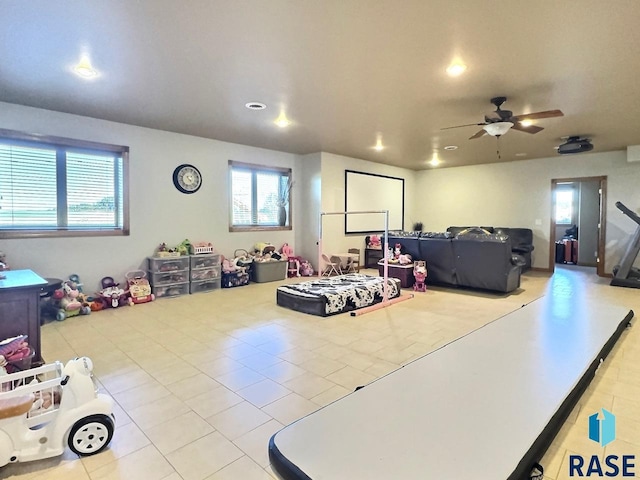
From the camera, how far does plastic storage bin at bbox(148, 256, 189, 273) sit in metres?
5.51

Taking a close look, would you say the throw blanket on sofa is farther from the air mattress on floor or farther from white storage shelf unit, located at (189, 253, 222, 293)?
the air mattress on floor

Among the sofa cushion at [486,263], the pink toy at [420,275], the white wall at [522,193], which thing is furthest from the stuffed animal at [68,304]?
the white wall at [522,193]

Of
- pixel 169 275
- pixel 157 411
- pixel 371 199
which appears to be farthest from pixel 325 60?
pixel 371 199

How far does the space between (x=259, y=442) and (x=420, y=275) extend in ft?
14.9

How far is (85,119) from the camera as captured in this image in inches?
195

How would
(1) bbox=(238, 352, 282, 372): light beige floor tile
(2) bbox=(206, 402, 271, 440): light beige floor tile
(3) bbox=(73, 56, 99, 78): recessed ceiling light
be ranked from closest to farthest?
(2) bbox=(206, 402, 271, 440): light beige floor tile, (1) bbox=(238, 352, 282, 372): light beige floor tile, (3) bbox=(73, 56, 99, 78): recessed ceiling light

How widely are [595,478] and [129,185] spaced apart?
19.6 ft

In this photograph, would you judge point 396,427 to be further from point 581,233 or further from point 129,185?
point 581,233

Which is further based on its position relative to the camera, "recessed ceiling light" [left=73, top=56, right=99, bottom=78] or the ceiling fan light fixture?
the ceiling fan light fixture

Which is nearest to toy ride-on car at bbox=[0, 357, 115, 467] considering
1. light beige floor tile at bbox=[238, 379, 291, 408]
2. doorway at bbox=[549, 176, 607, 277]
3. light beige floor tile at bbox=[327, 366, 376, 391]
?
light beige floor tile at bbox=[238, 379, 291, 408]

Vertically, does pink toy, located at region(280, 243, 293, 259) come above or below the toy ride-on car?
above

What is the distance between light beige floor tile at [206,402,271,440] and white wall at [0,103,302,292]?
391 cm

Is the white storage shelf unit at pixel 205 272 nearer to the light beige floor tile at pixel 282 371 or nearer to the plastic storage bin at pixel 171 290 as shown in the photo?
the plastic storage bin at pixel 171 290

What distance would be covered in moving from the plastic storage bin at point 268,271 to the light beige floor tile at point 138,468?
16.3 ft
